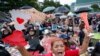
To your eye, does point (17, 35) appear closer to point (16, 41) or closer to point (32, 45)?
point (16, 41)

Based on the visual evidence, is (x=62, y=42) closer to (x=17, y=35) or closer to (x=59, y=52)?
(x=59, y=52)

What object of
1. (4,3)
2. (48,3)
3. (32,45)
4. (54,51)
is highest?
(54,51)

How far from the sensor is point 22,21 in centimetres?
630

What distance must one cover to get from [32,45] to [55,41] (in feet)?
13.5

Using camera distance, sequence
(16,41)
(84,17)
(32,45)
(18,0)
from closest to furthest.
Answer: (16,41), (84,17), (32,45), (18,0)

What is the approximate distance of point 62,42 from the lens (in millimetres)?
6293

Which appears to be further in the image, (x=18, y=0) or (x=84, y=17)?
(x=18, y=0)

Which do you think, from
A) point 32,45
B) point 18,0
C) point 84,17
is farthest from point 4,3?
point 84,17

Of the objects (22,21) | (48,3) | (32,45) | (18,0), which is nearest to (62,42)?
(22,21)

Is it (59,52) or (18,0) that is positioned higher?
(59,52)

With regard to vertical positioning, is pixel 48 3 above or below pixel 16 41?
below

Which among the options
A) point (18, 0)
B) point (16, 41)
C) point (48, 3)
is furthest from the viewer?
point (48, 3)

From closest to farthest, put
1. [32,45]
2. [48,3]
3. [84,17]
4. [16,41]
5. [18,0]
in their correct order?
[16,41], [84,17], [32,45], [18,0], [48,3]

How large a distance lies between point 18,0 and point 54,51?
5390cm
